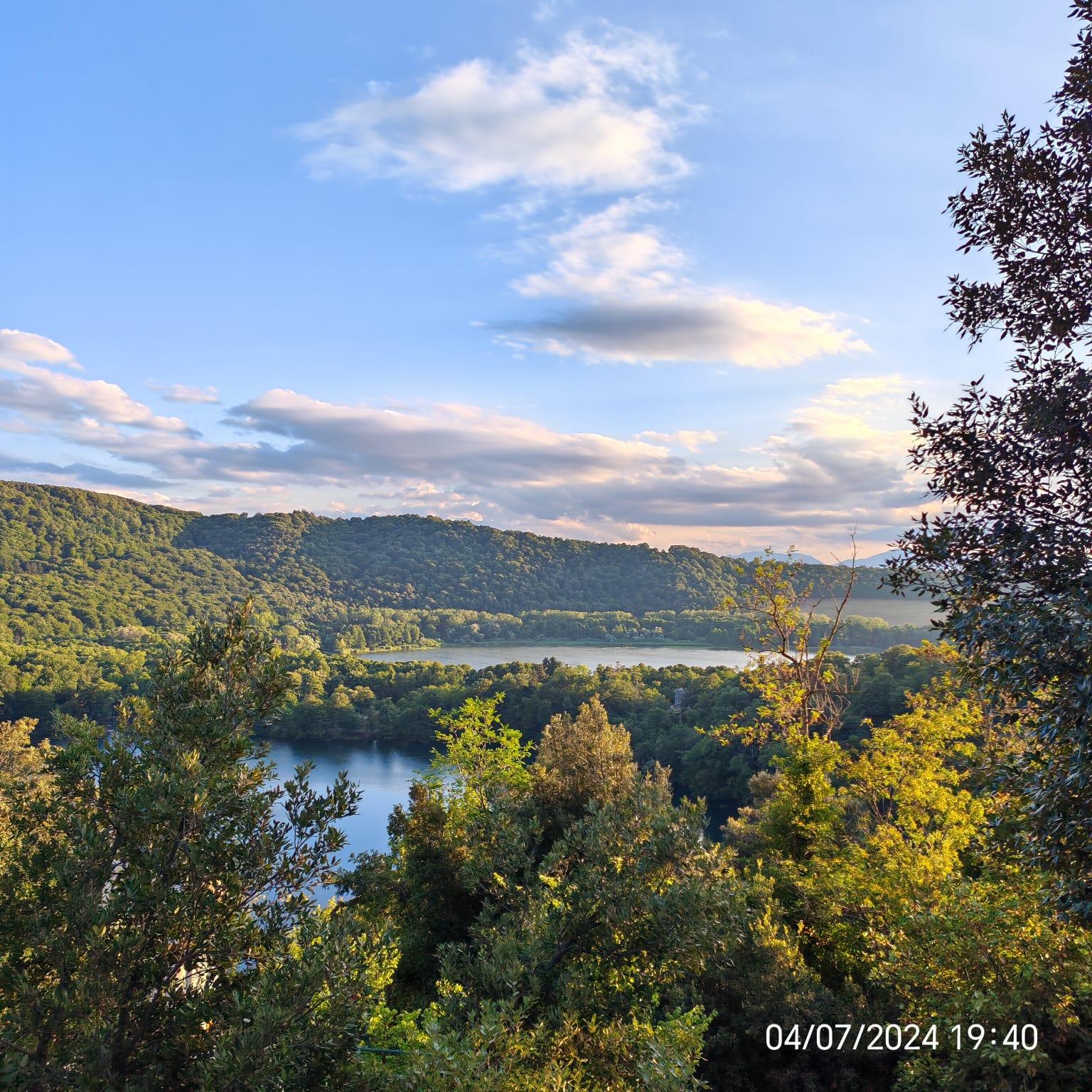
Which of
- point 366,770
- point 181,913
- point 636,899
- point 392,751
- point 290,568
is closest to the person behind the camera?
point 181,913

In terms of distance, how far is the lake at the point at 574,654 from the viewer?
296 feet

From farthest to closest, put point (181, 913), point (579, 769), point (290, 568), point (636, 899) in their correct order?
point (290, 568), point (579, 769), point (636, 899), point (181, 913)

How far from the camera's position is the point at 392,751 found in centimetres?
6056

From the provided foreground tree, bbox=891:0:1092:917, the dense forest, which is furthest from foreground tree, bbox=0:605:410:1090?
foreground tree, bbox=891:0:1092:917

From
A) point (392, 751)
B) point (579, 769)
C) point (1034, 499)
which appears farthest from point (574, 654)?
point (1034, 499)

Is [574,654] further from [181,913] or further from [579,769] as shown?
[181,913]

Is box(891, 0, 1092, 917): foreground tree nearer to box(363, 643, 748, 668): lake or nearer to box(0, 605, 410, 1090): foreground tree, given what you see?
box(0, 605, 410, 1090): foreground tree

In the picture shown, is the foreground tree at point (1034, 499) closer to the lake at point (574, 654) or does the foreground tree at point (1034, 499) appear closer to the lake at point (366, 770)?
the lake at point (366, 770)

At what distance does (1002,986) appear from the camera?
674cm

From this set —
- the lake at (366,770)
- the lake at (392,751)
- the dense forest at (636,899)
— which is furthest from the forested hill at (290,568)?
the dense forest at (636,899)

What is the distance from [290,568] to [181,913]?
5511 inches

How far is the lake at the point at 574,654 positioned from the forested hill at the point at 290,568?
13.7 metres
